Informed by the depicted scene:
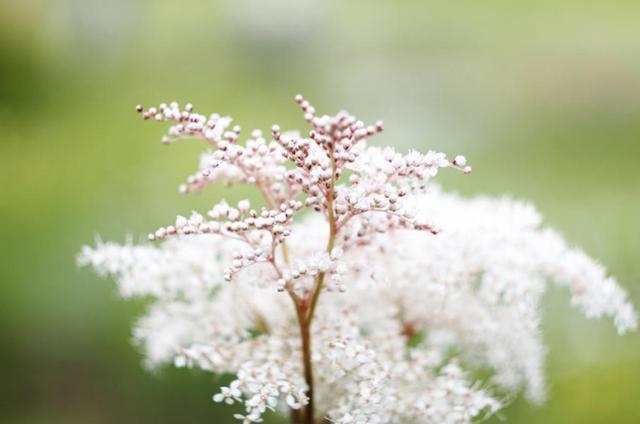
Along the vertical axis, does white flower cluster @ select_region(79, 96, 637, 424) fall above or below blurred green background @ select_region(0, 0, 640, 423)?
below

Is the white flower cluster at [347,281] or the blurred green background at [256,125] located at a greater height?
the blurred green background at [256,125]

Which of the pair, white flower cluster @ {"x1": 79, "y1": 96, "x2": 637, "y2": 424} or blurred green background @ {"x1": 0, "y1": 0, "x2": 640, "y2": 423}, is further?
blurred green background @ {"x1": 0, "y1": 0, "x2": 640, "y2": 423}

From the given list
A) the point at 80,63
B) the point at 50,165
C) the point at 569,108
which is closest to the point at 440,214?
the point at 50,165

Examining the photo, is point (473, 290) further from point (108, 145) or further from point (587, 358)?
point (108, 145)

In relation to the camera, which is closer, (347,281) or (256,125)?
(347,281)

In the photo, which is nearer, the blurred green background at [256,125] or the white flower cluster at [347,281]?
the white flower cluster at [347,281]

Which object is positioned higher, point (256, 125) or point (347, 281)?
point (256, 125)
